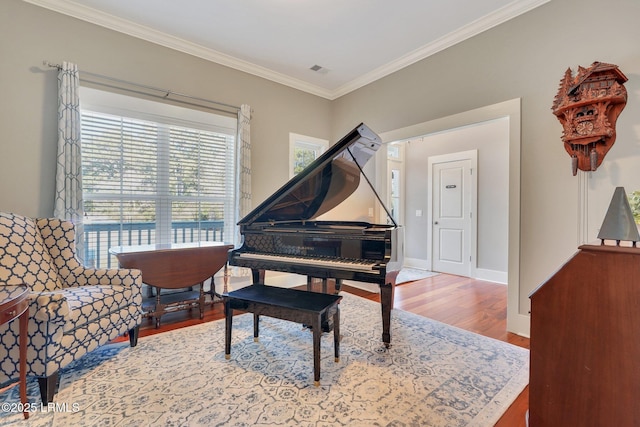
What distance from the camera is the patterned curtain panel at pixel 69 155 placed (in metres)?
2.51

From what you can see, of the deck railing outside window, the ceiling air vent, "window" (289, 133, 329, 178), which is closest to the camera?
the deck railing outside window

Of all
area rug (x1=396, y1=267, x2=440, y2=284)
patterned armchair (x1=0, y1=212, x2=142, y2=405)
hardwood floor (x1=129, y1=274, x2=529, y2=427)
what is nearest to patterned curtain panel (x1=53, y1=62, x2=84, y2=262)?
patterned armchair (x1=0, y1=212, x2=142, y2=405)

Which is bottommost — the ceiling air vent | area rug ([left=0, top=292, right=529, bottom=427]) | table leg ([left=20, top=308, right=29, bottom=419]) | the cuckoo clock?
area rug ([left=0, top=292, right=529, bottom=427])

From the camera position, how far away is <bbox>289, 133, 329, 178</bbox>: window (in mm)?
4172

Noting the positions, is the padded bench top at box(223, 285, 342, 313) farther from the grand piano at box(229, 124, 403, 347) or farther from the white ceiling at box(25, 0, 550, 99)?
the white ceiling at box(25, 0, 550, 99)

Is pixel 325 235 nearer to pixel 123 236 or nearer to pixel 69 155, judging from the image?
pixel 123 236

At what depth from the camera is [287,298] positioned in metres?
2.03

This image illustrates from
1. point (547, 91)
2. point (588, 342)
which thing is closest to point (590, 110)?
point (547, 91)

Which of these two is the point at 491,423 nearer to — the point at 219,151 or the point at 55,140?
the point at 219,151

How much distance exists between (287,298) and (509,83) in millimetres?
2778

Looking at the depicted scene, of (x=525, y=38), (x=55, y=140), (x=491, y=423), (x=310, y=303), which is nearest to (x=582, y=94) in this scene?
(x=525, y=38)

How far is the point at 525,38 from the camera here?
8.29 feet

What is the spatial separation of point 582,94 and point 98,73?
419cm

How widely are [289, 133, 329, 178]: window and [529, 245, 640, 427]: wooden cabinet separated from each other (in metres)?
3.44
